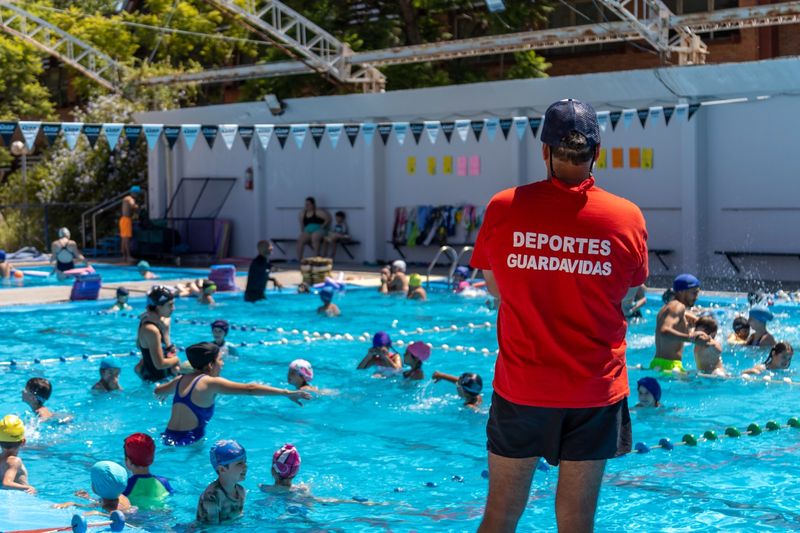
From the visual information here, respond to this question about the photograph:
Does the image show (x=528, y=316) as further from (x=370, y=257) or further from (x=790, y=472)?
(x=370, y=257)

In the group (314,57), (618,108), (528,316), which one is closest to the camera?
(528,316)

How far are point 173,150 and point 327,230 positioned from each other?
265 inches

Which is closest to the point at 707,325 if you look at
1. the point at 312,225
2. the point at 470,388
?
the point at 470,388

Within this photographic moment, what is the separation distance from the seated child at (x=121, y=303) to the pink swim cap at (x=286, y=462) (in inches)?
389

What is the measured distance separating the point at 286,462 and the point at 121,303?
1058 cm

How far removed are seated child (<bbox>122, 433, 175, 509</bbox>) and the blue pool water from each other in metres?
0.14

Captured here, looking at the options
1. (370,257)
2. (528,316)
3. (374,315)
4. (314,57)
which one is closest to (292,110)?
(314,57)

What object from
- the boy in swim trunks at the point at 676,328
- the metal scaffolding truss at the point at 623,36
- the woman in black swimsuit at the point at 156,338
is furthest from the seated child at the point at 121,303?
the metal scaffolding truss at the point at 623,36

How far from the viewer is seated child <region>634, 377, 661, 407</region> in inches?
389

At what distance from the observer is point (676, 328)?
438 inches

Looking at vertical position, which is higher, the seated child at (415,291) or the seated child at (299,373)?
the seated child at (415,291)

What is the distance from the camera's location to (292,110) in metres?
26.1

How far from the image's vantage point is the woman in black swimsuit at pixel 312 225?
25.1 m

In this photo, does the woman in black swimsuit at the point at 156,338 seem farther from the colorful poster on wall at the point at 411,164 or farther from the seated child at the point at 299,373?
the colorful poster on wall at the point at 411,164
